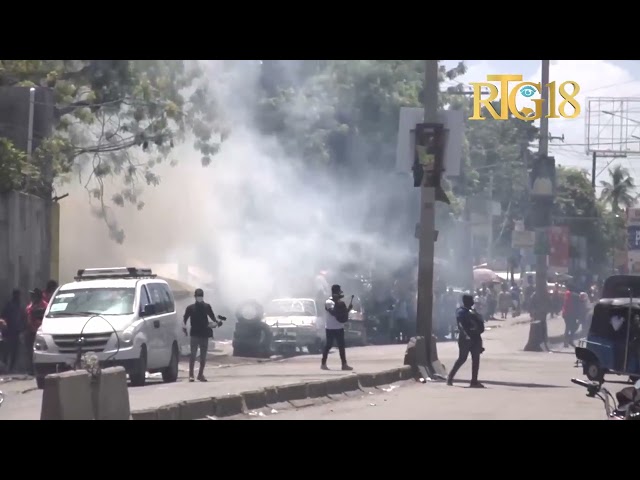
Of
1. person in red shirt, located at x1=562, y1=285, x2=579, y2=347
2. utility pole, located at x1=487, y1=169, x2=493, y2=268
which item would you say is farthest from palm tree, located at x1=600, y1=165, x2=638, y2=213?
person in red shirt, located at x1=562, y1=285, x2=579, y2=347

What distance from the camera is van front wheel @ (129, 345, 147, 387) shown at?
18938 millimetres

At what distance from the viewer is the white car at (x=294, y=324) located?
28844mm


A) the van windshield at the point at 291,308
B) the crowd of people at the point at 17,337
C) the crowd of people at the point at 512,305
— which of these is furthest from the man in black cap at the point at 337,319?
the van windshield at the point at 291,308

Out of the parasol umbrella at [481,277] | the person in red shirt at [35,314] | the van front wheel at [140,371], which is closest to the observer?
the van front wheel at [140,371]

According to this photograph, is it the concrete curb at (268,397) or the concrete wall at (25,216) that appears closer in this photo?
the concrete curb at (268,397)

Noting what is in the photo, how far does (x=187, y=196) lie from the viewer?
4162 cm

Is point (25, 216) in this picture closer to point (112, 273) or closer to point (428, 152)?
point (112, 273)

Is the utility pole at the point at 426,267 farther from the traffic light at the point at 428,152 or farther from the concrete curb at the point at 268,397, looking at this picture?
the concrete curb at the point at 268,397

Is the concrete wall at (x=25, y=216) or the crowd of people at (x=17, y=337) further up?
the concrete wall at (x=25, y=216)

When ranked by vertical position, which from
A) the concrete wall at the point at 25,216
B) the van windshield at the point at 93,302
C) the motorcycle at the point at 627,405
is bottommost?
the motorcycle at the point at 627,405

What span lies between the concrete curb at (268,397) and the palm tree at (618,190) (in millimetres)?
86900

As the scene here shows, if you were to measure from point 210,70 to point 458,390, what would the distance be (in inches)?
613
